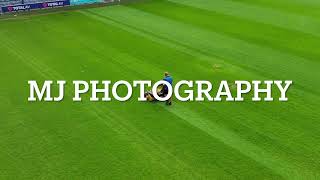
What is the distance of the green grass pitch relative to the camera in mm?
14180

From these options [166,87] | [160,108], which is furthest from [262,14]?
[160,108]

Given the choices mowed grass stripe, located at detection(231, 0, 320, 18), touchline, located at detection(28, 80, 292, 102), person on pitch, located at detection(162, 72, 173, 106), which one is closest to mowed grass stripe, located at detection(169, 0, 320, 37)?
mowed grass stripe, located at detection(231, 0, 320, 18)

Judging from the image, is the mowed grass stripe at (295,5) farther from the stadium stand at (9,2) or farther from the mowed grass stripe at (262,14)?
the stadium stand at (9,2)

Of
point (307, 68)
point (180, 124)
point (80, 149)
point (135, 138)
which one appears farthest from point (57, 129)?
point (307, 68)

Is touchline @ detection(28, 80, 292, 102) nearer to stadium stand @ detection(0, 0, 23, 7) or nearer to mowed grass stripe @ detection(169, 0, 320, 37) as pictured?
mowed grass stripe @ detection(169, 0, 320, 37)

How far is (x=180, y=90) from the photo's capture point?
1972 cm

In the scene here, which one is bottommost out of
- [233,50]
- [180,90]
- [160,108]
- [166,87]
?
[160,108]

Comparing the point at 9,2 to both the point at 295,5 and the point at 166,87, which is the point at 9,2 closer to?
the point at 166,87

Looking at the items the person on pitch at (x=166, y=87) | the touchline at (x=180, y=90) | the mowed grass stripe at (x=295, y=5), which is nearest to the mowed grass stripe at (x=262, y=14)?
the mowed grass stripe at (x=295, y=5)

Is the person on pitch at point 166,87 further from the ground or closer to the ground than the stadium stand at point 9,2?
closer to the ground

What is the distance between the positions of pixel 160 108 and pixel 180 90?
212cm

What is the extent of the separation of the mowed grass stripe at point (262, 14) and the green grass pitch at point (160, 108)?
0.69ft

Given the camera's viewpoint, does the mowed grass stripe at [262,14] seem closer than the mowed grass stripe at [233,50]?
No

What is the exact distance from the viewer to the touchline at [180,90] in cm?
1884
